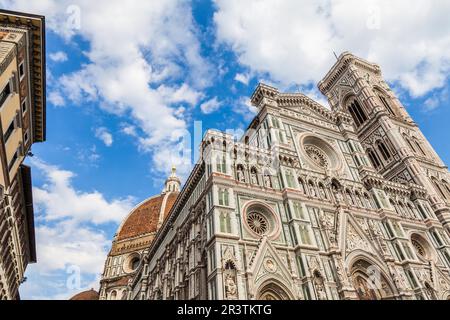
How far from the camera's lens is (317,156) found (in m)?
29.4

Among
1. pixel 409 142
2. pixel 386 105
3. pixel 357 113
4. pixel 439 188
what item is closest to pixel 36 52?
pixel 439 188

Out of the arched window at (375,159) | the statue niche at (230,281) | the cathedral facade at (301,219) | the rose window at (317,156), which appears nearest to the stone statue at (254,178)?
the cathedral facade at (301,219)

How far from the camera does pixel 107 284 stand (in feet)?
175

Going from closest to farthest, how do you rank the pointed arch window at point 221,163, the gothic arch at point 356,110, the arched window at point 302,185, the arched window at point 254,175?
the pointed arch window at point 221,163
the arched window at point 254,175
the arched window at point 302,185
the gothic arch at point 356,110

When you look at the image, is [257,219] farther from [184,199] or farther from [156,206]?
[156,206]

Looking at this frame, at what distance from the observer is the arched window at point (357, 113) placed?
43.5 m

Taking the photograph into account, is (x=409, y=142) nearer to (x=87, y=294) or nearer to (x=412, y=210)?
(x=412, y=210)

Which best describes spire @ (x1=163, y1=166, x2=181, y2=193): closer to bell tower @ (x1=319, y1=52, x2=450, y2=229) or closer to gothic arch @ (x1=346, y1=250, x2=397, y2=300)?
bell tower @ (x1=319, y1=52, x2=450, y2=229)

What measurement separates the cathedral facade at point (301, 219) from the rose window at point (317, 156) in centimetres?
14

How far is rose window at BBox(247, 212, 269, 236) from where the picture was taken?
807 inches

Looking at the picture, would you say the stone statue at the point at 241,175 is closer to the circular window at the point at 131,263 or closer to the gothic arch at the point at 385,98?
the gothic arch at the point at 385,98

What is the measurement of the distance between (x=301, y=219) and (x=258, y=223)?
10.1 ft

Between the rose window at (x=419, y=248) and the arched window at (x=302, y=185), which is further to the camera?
the rose window at (x=419, y=248)
